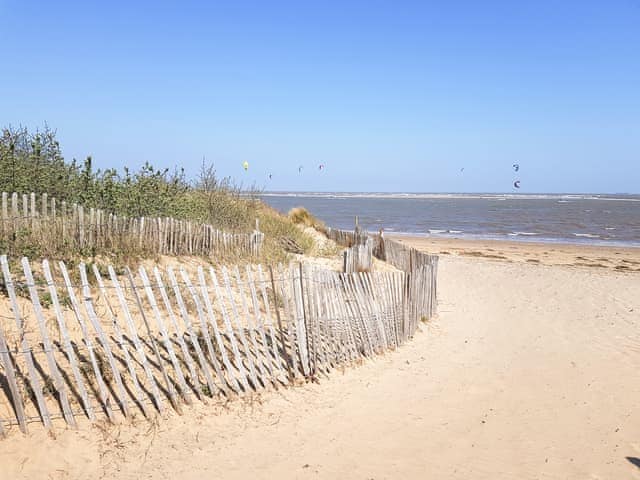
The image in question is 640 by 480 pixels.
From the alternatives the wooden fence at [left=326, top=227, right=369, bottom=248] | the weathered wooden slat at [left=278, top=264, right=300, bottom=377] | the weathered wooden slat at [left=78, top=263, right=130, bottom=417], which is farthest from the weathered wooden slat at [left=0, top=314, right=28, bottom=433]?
the wooden fence at [left=326, top=227, right=369, bottom=248]

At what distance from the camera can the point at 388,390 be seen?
603 cm

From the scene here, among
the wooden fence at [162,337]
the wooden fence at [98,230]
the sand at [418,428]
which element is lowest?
the sand at [418,428]

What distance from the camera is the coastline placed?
20.8 meters

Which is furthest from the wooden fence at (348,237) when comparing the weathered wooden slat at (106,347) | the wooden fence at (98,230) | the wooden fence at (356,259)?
the weathered wooden slat at (106,347)

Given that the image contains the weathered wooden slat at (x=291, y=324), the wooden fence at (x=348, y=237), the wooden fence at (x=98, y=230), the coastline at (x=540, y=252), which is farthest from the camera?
the coastline at (x=540, y=252)

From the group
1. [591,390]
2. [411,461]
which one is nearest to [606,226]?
[591,390]

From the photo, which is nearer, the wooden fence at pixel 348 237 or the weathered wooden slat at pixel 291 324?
the weathered wooden slat at pixel 291 324

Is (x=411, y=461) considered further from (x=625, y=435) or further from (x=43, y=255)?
(x=43, y=255)

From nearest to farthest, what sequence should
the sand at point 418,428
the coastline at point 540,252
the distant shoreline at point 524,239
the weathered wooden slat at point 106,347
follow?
the sand at point 418,428, the weathered wooden slat at point 106,347, the coastline at point 540,252, the distant shoreline at point 524,239

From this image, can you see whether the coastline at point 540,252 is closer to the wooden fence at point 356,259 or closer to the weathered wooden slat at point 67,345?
the wooden fence at point 356,259

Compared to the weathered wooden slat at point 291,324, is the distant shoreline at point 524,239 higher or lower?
lower

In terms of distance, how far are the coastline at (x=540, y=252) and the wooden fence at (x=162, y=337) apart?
15.0 m

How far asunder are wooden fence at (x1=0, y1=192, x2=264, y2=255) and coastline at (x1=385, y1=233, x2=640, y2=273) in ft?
50.9

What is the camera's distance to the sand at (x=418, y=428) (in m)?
4.04
